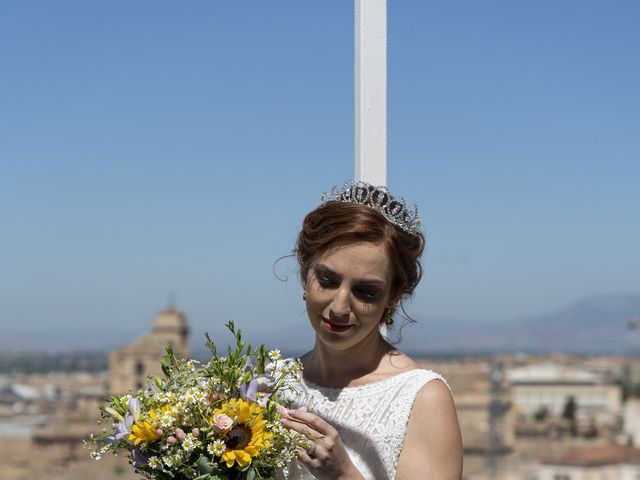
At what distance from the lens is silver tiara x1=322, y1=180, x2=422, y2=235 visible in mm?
1582

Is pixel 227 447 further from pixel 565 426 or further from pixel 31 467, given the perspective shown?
pixel 565 426

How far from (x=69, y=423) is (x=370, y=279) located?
173 feet

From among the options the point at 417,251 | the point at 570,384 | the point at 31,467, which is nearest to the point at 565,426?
the point at 570,384

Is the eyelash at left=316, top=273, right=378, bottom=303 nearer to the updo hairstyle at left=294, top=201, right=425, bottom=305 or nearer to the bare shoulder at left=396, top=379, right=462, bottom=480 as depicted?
the updo hairstyle at left=294, top=201, right=425, bottom=305

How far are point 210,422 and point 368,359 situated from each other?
29 cm

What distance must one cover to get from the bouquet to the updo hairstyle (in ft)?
0.54

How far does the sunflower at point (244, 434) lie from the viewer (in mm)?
1409

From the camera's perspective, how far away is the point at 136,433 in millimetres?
1441

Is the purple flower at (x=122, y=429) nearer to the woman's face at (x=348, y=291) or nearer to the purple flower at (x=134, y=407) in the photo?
the purple flower at (x=134, y=407)

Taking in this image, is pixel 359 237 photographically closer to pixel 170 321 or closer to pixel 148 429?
pixel 148 429

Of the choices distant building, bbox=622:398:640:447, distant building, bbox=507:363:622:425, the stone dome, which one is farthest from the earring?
distant building, bbox=507:363:622:425

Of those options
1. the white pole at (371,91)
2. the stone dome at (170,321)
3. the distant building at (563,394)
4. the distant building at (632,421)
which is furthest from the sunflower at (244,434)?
the distant building at (563,394)

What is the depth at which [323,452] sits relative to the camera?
1.42m

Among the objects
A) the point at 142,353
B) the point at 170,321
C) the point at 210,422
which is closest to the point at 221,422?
the point at 210,422
